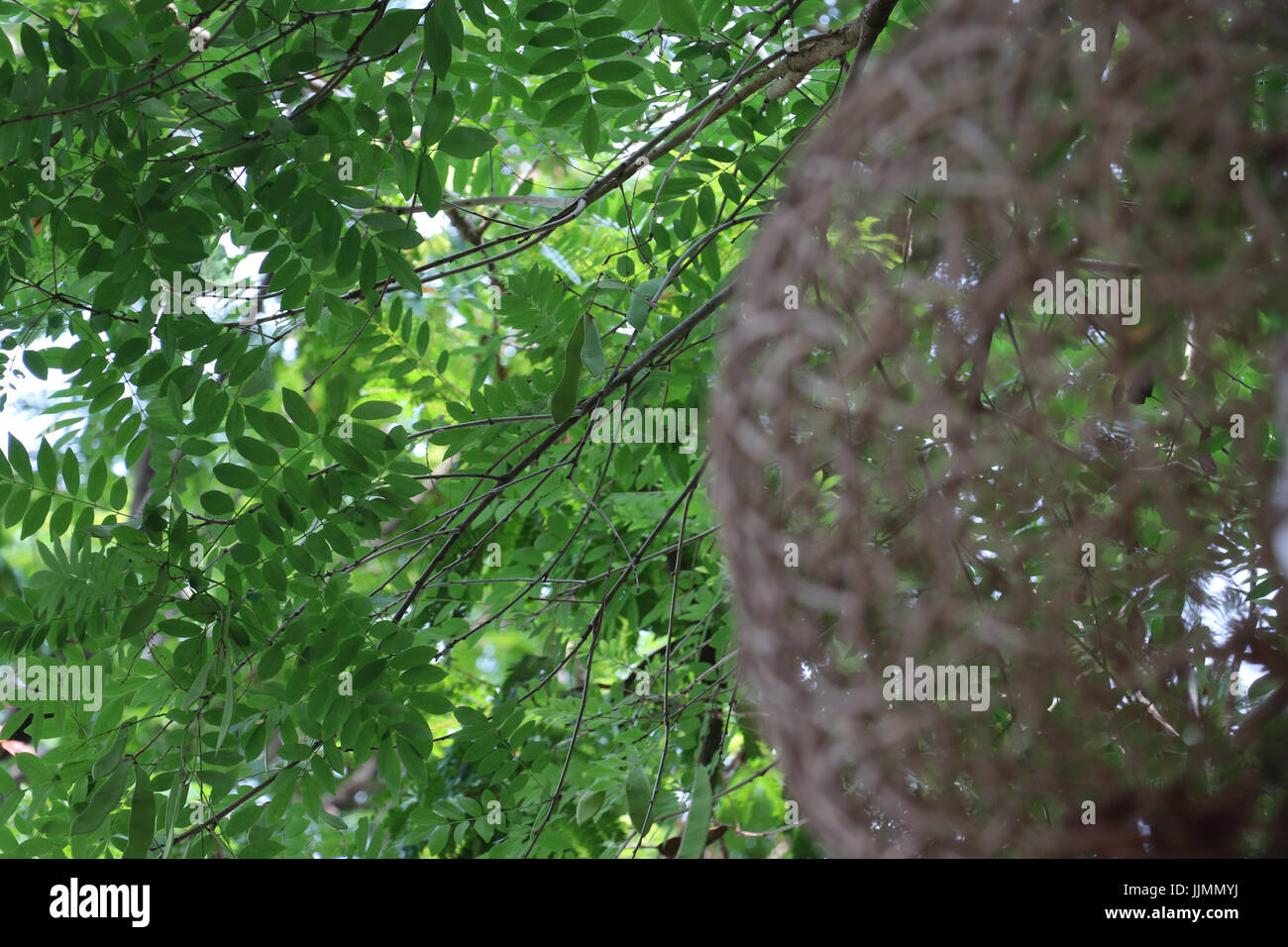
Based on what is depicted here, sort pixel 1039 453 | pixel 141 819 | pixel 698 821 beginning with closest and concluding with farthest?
pixel 1039 453, pixel 698 821, pixel 141 819

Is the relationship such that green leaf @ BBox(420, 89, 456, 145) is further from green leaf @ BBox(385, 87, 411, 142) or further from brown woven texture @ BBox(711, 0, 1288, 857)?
brown woven texture @ BBox(711, 0, 1288, 857)

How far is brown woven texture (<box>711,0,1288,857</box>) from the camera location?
0.34m

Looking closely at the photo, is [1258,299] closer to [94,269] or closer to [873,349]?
[873,349]

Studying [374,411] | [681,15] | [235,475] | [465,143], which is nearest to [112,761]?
[235,475]

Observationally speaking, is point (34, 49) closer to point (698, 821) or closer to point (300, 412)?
point (300, 412)

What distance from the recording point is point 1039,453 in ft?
1.19

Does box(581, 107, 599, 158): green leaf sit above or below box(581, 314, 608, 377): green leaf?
above

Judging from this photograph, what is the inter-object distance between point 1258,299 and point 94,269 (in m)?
0.82

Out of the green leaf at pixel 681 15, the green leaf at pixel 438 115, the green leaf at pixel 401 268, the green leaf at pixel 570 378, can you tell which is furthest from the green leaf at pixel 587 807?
the green leaf at pixel 681 15

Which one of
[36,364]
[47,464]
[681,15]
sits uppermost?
[681,15]

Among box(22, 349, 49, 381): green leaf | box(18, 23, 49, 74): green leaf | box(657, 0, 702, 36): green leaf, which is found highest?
→ box(657, 0, 702, 36): green leaf

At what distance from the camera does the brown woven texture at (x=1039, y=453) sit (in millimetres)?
341

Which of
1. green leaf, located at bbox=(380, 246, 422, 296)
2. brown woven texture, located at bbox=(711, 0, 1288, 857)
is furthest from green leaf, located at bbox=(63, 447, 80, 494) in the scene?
brown woven texture, located at bbox=(711, 0, 1288, 857)
